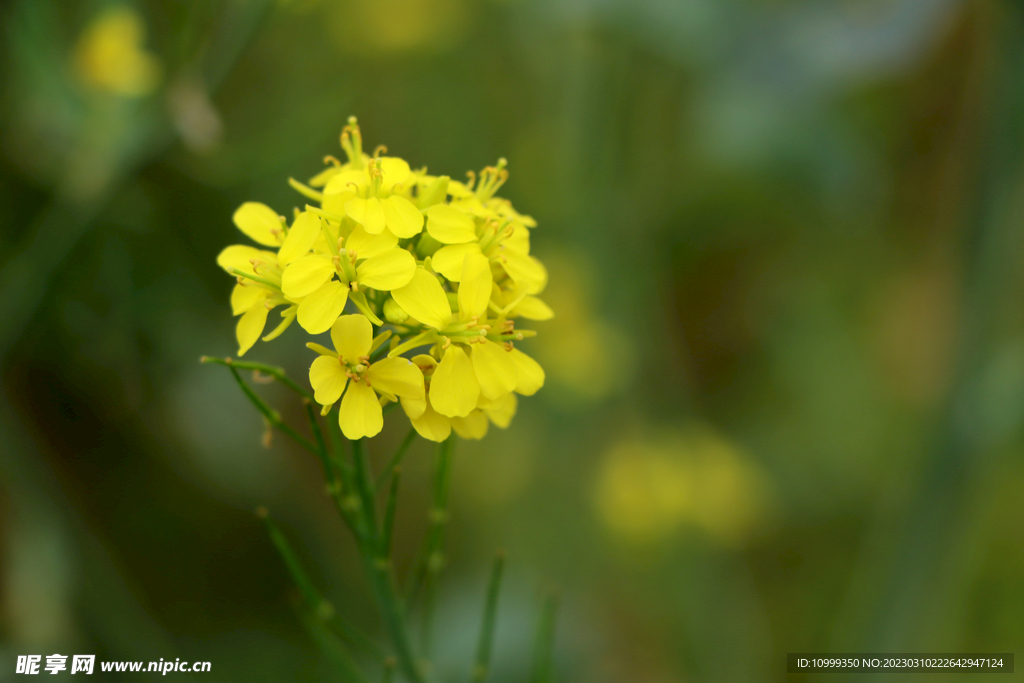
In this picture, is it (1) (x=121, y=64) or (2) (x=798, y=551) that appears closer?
(1) (x=121, y=64)

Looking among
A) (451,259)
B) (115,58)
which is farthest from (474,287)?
(115,58)

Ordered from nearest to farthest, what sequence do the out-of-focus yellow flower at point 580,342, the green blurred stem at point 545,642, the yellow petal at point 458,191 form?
the yellow petal at point 458,191, the green blurred stem at point 545,642, the out-of-focus yellow flower at point 580,342

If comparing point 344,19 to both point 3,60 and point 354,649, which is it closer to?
point 3,60

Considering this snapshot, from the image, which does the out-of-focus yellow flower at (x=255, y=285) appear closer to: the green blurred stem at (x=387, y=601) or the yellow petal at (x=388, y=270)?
the yellow petal at (x=388, y=270)

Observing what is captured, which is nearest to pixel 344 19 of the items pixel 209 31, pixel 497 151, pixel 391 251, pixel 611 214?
pixel 497 151

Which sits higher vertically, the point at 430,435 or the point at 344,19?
the point at 344,19

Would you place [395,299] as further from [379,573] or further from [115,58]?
[115,58]

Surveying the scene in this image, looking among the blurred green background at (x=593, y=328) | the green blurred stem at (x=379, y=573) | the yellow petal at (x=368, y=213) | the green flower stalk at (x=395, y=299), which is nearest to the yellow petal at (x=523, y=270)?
the green flower stalk at (x=395, y=299)
